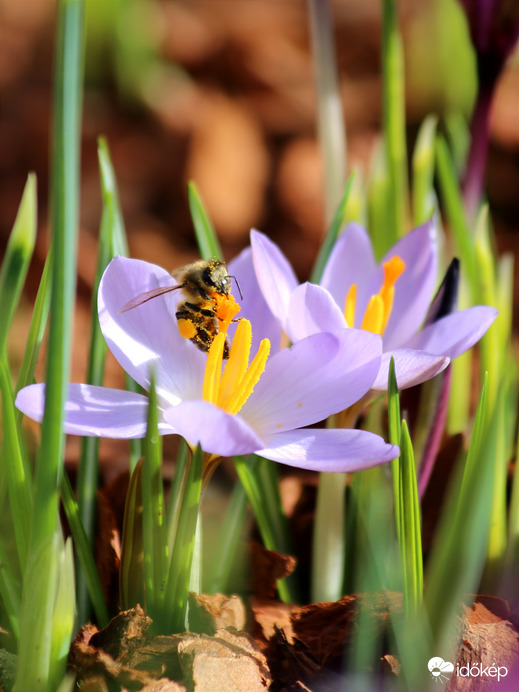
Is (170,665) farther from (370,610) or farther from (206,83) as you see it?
(206,83)

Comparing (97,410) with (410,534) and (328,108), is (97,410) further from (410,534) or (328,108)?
(328,108)

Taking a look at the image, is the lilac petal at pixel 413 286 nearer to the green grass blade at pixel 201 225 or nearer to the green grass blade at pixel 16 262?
the green grass blade at pixel 201 225

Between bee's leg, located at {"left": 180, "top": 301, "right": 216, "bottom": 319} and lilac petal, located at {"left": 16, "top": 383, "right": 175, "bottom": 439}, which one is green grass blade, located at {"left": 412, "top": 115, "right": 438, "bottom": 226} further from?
lilac petal, located at {"left": 16, "top": 383, "right": 175, "bottom": 439}

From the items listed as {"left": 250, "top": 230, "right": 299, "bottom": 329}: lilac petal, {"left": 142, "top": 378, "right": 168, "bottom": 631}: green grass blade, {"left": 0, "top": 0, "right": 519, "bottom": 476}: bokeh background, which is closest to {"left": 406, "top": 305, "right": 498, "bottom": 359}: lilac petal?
{"left": 250, "top": 230, "right": 299, "bottom": 329}: lilac petal

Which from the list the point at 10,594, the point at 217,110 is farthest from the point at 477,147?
the point at 217,110

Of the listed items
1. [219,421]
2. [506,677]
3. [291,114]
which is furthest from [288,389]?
[291,114]

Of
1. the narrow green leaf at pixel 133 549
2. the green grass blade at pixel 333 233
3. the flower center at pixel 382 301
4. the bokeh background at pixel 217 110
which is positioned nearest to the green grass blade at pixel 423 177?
the green grass blade at pixel 333 233

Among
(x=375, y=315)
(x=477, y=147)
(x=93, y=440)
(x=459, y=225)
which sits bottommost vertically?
(x=93, y=440)
